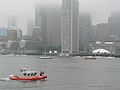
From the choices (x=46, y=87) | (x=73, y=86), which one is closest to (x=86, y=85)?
(x=73, y=86)

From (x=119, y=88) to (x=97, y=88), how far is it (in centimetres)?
334

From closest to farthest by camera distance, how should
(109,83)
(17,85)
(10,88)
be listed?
(10,88) → (17,85) → (109,83)

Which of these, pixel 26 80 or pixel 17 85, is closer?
pixel 17 85

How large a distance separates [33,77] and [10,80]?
403 cm

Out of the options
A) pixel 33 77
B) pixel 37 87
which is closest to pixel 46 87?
pixel 37 87

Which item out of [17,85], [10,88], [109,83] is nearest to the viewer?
[10,88]

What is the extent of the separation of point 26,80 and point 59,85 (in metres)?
8.40

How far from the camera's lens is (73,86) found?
64250 mm

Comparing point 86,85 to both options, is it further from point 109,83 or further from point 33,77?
point 33,77

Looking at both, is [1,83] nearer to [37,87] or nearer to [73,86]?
[37,87]

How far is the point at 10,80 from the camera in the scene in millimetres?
Answer: 71500

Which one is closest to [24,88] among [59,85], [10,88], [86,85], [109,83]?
[10,88]

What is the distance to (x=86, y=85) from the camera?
66.1 meters

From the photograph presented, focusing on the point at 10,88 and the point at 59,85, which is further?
the point at 59,85
